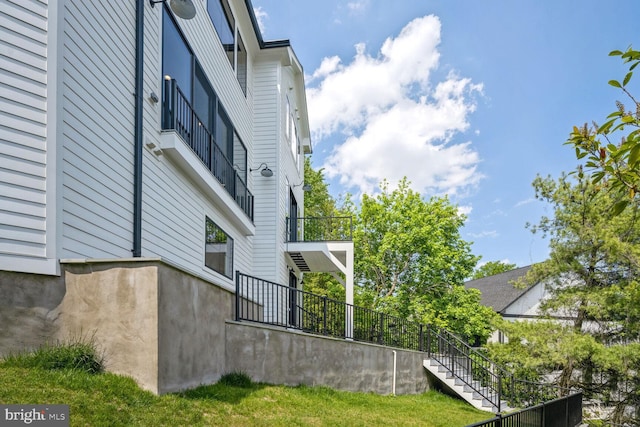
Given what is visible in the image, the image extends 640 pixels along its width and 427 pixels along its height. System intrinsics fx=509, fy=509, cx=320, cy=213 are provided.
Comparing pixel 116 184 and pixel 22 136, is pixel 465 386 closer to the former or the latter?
pixel 116 184

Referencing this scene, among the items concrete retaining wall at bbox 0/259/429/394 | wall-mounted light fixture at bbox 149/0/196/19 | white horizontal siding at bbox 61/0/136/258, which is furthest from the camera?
wall-mounted light fixture at bbox 149/0/196/19

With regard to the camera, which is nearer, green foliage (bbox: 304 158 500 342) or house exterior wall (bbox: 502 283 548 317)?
green foliage (bbox: 304 158 500 342)

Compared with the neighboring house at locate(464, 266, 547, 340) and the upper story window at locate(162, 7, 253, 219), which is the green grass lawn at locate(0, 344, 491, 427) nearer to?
the upper story window at locate(162, 7, 253, 219)

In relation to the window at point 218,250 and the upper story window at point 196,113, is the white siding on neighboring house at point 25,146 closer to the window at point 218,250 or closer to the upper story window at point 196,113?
the upper story window at point 196,113

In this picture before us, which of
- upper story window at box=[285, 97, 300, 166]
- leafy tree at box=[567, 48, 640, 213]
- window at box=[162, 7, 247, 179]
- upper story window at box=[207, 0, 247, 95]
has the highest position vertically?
upper story window at box=[207, 0, 247, 95]

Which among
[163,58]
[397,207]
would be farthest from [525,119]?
[163,58]

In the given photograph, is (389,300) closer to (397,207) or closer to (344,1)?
(397,207)

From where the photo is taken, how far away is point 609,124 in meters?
2.53

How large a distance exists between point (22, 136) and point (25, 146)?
Answer: 11 cm

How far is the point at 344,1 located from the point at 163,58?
12.2 meters

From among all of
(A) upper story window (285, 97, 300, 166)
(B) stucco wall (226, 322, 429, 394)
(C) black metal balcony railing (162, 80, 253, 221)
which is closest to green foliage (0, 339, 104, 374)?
(B) stucco wall (226, 322, 429, 394)

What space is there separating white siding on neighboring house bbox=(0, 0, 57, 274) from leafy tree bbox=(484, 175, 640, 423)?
14351mm

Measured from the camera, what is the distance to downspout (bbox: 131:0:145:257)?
7277mm

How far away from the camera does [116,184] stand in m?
6.84
